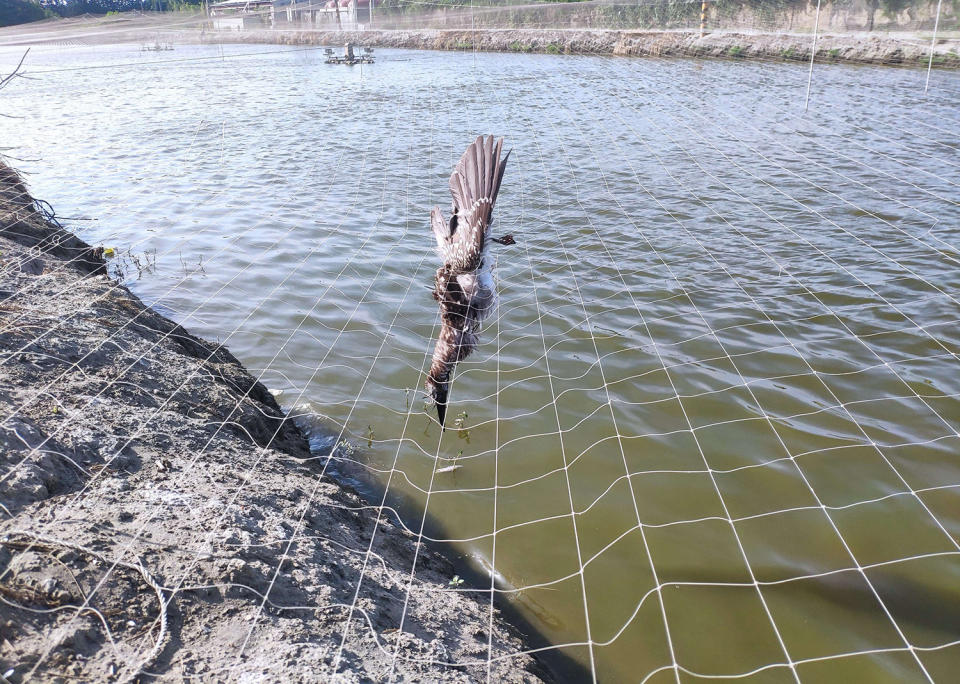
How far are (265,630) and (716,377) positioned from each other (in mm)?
4695

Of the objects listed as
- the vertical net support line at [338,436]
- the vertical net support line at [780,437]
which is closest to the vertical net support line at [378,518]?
the vertical net support line at [338,436]

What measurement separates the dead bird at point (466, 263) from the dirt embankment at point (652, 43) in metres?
14.1

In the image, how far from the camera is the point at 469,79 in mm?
18672

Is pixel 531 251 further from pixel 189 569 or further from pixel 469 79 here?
pixel 469 79

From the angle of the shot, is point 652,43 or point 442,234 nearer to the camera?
point 442,234

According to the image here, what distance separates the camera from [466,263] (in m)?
4.51

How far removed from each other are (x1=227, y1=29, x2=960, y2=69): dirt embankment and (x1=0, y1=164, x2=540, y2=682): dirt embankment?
15.0 m

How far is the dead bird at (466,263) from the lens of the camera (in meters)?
4.34

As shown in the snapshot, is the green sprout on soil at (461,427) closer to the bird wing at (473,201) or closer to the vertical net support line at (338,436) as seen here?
the vertical net support line at (338,436)

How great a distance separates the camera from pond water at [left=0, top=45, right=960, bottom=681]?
4227mm

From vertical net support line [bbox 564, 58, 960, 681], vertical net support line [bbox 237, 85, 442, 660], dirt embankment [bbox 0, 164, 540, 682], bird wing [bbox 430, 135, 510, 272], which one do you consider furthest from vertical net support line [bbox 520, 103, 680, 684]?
bird wing [bbox 430, 135, 510, 272]

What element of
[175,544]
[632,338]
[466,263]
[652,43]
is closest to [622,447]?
[632,338]

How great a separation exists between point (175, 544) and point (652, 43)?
86.9 feet

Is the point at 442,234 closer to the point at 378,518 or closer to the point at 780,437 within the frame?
the point at 378,518
